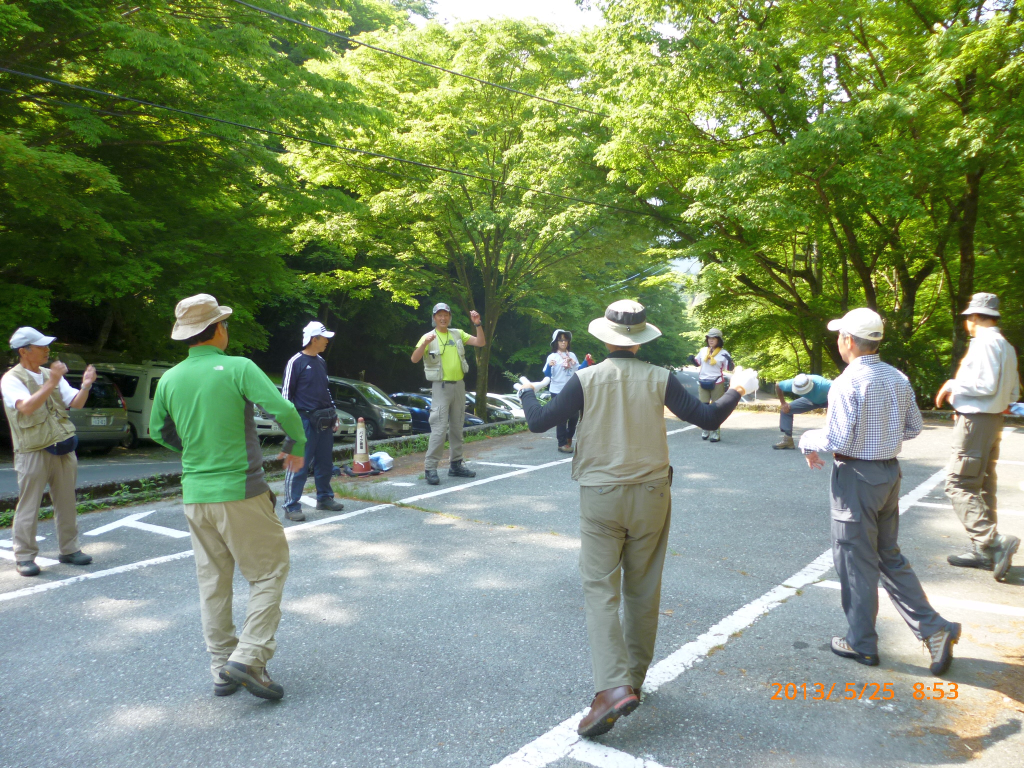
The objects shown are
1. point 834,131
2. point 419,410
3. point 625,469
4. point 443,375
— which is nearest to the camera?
point 625,469

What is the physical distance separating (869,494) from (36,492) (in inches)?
226

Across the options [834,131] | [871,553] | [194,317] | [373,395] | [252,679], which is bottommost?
[252,679]

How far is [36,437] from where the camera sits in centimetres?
544

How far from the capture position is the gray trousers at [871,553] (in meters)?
3.77

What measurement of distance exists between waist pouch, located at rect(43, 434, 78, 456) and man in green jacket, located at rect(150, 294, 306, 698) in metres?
2.59

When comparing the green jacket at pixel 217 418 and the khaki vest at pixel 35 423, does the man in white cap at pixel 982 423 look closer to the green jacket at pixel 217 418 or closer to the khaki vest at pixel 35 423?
the green jacket at pixel 217 418

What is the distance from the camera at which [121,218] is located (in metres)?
14.5

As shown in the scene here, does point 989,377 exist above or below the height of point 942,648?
above

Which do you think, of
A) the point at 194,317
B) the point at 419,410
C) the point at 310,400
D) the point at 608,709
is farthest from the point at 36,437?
the point at 419,410

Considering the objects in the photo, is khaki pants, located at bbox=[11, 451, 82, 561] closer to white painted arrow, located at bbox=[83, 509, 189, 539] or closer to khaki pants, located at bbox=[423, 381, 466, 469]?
white painted arrow, located at bbox=[83, 509, 189, 539]

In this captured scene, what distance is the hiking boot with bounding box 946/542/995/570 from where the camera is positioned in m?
5.40

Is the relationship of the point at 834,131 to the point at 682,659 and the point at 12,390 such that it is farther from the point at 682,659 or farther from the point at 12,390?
the point at 12,390

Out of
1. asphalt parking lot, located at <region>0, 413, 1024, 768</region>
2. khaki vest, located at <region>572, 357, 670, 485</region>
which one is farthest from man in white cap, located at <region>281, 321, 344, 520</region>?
khaki vest, located at <region>572, 357, 670, 485</region>

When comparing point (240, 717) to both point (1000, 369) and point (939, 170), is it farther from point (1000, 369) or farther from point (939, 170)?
point (939, 170)
